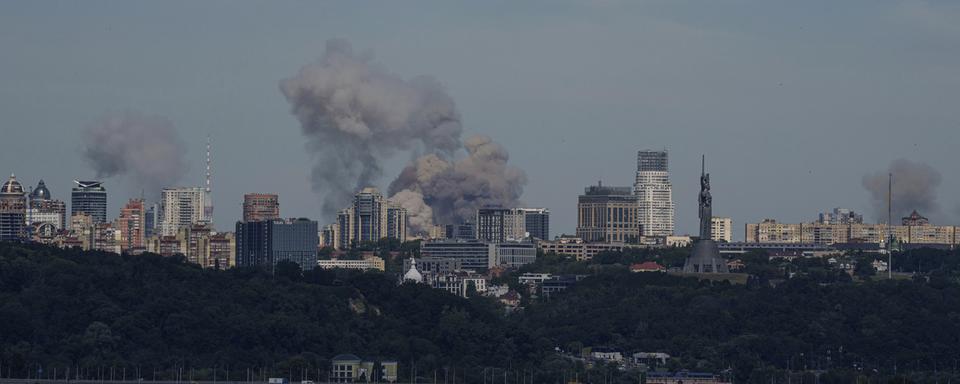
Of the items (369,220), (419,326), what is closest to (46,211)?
(369,220)

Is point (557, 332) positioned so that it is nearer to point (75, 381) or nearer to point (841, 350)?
point (841, 350)

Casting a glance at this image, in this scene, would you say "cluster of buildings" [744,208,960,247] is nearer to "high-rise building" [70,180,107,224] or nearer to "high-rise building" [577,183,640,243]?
"high-rise building" [577,183,640,243]

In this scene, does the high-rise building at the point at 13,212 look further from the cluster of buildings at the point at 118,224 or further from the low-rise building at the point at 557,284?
the low-rise building at the point at 557,284

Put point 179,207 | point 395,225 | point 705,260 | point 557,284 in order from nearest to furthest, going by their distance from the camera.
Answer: point 705,260
point 557,284
point 395,225
point 179,207

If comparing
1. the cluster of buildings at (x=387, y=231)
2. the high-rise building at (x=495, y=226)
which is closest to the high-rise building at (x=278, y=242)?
the cluster of buildings at (x=387, y=231)

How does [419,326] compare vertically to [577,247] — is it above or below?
below

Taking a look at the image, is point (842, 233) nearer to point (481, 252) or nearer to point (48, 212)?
point (481, 252)

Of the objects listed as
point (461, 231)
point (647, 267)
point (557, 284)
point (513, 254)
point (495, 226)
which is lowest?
point (557, 284)
